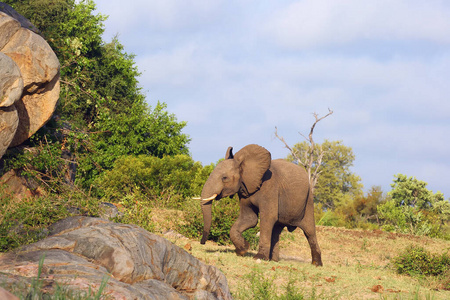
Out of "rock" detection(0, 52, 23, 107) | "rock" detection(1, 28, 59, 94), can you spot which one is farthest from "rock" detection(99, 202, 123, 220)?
"rock" detection(1, 28, 59, 94)

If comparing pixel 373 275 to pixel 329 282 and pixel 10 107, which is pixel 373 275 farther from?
pixel 10 107

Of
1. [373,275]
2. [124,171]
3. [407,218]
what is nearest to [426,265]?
[373,275]

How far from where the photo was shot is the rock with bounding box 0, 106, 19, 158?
447 inches

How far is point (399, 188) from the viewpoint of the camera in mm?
35031

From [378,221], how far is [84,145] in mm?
24432

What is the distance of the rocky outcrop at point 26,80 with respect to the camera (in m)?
11.5

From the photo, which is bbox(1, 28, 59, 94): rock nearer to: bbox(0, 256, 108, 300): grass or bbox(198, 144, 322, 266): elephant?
bbox(198, 144, 322, 266): elephant

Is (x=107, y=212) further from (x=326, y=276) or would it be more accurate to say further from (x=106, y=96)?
(x=106, y=96)

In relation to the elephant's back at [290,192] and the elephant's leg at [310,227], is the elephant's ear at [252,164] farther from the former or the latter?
the elephant's leg at [310,227]

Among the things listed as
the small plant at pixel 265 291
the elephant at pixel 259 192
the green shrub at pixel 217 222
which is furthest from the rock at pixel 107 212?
the green shrub at pixel 217 222

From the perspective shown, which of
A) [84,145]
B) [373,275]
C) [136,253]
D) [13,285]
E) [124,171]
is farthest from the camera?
[124,171]

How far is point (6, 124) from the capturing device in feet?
37.5

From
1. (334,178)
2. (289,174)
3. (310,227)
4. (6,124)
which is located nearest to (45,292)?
(6,124)

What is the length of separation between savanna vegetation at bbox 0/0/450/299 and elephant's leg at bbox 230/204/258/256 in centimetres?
34
